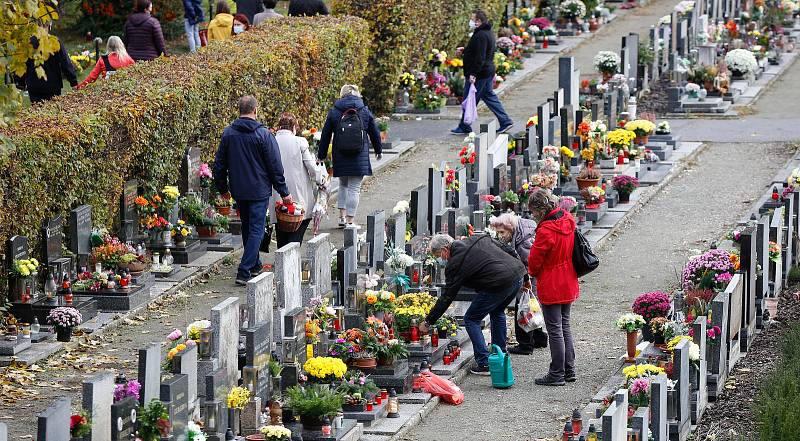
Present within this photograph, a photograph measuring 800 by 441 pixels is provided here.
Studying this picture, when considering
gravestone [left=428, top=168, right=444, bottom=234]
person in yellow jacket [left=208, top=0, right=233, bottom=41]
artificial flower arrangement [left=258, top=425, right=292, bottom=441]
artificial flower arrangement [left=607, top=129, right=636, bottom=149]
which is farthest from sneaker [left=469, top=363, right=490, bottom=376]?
person in yellow jacket [left=208, top=0, right=233, bottom=41]

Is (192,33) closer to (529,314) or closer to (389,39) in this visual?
(389,39)

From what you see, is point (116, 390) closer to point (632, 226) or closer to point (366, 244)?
point (366, 244)

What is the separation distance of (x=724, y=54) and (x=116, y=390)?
20.1 meters

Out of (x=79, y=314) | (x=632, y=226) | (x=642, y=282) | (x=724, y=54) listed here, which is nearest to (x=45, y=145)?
(x=79, y=314)

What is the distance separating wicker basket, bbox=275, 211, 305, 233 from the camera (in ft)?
51.8

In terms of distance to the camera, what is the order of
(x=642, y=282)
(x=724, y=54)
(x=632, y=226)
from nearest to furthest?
1. (x=642, y=282)
2. (x=632, y=226)
3. (x=724, y=54)

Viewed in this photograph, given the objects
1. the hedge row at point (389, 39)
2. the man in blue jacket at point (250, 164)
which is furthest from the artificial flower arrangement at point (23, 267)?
the hedge row at point (389, 39)

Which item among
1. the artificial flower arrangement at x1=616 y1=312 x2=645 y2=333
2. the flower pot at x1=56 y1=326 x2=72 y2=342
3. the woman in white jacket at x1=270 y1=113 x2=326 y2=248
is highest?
the woman in white jacket at x1=270 y1=113 x2=326 y2=248

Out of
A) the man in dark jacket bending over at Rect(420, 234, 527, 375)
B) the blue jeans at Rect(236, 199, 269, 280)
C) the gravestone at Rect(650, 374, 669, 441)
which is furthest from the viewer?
the blue jeans at Rect(236, 199, 269, 280)

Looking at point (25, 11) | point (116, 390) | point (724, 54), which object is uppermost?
point (25, 11)

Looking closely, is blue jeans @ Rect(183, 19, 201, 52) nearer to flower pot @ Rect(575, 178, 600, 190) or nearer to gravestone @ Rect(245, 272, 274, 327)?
flower pot @ Rect(575, 178, 600, 190)

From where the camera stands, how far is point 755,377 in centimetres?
1336

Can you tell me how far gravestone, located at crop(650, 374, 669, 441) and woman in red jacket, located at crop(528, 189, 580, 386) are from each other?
63.5 inches

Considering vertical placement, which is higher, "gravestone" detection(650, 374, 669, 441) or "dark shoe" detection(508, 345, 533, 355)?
"gravestone" detection(650, 374, 669, 441)
